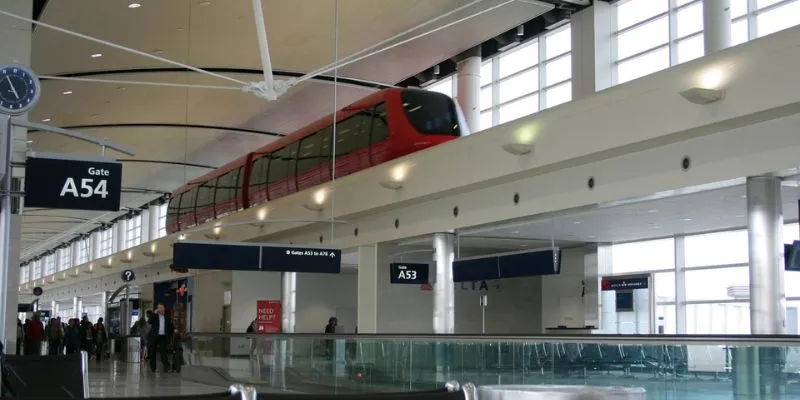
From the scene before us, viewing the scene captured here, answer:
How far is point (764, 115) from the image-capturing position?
1184cm

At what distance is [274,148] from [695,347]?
18727 millimetres

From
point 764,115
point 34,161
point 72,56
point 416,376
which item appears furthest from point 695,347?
point 72,56

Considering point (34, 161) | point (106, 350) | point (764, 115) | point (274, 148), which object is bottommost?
point (106, 350)

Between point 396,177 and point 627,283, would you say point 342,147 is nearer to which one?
point 396,177

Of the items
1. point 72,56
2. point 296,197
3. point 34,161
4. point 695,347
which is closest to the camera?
point 695,347

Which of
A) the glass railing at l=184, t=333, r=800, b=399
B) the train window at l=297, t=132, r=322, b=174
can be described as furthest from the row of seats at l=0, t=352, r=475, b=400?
the train window at l=297, t=132, r=322, b=174

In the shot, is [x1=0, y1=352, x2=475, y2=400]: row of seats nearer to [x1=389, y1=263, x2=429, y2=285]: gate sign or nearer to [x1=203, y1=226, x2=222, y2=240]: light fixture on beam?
[x1=389, y1=263, x2=429, y2=285]: gate sign

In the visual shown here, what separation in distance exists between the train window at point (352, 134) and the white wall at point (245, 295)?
32.7 ft

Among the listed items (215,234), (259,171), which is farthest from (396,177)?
(215,234)

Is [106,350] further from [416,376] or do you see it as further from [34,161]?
[34,161]

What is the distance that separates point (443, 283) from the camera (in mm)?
19734

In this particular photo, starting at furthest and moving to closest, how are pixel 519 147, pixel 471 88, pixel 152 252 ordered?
pixel 152 252
pixel 471 88
pixel 519 147

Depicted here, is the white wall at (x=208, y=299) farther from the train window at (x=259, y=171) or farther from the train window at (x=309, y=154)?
the train window at (x=309, y=154)

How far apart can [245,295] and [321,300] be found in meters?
3.88
